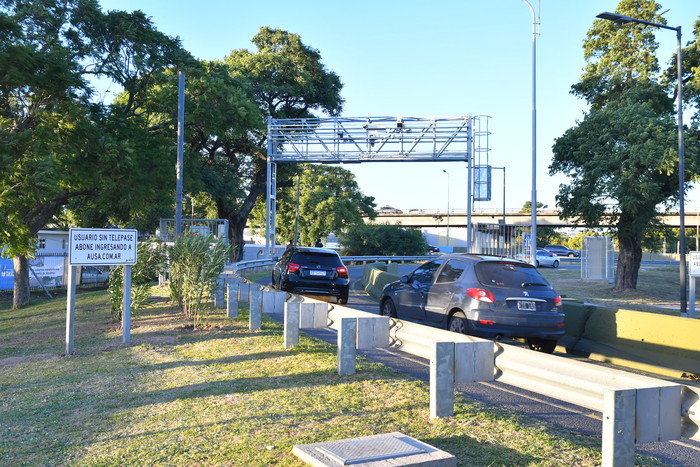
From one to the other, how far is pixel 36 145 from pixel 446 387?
47.2ft

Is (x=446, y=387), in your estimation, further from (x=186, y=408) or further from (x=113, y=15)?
(x=113, y=15)

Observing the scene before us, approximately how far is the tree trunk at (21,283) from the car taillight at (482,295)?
18.1 meters

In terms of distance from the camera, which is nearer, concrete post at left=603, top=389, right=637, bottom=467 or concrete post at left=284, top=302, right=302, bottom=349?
concrete post at left=603, top=389, right=637, bottom=467

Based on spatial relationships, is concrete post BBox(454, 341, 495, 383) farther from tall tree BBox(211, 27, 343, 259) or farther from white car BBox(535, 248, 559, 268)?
white car BBox(535, 248, 559, 268)

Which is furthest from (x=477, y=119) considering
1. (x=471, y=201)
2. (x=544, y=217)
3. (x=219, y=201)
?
(x=544, y=217)

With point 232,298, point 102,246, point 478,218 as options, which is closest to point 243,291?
point 232,298

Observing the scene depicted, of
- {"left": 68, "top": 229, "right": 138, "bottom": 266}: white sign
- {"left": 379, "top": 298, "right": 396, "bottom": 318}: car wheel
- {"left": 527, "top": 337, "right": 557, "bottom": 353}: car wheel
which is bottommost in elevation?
{"left": 527, "top": 337, "right": 557, "bottom": 353}: car wheel

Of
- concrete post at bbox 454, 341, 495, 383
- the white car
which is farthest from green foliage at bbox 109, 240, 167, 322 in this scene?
the white car

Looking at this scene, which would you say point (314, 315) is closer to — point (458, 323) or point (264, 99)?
point (458, 323)

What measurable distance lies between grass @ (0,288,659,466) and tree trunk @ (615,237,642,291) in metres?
20.8

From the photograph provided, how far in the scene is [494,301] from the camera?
30.8 ft

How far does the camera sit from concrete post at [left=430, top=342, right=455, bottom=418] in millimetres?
5406

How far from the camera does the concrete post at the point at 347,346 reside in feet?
23.4

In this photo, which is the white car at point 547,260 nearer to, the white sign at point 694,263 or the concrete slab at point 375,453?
the white sign at point 694,263
